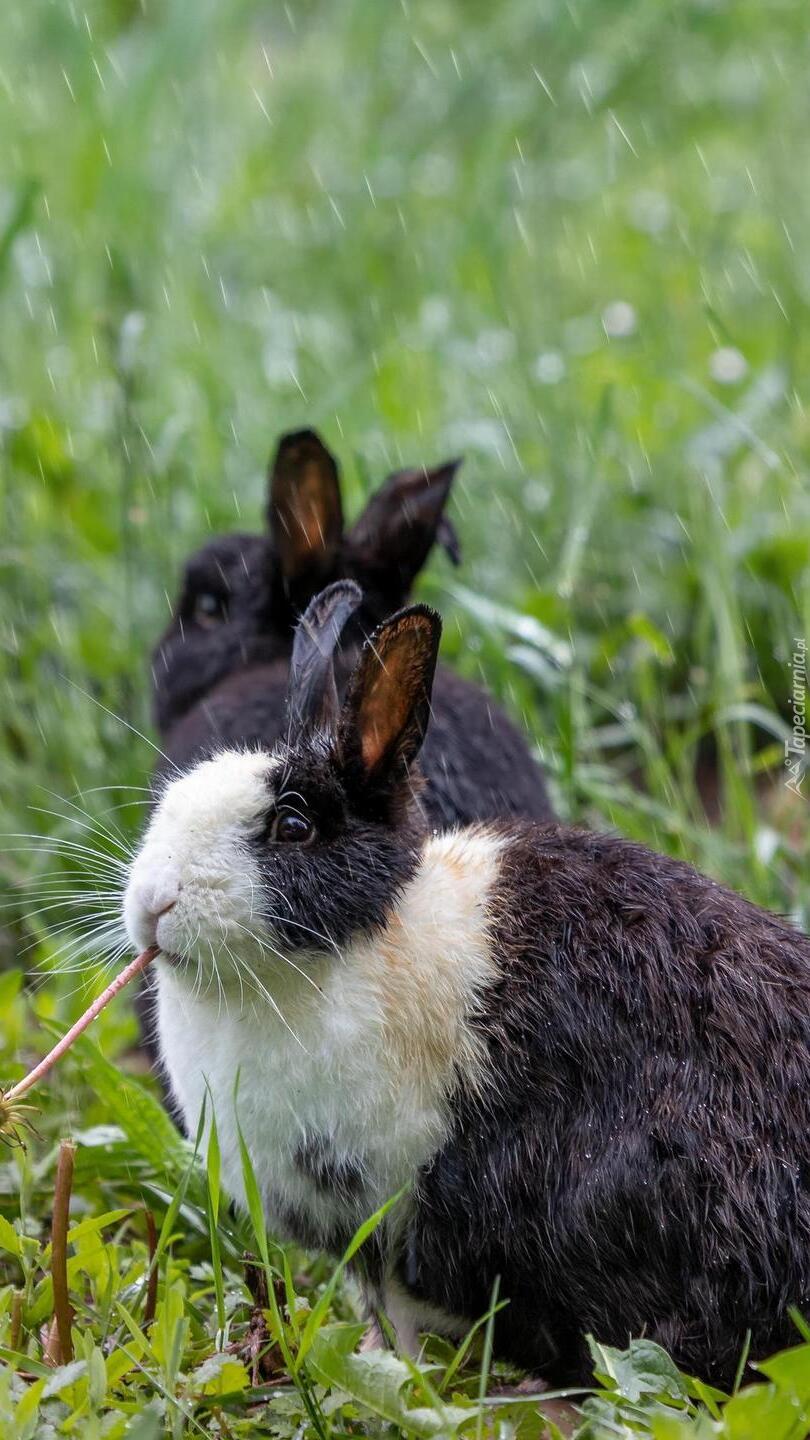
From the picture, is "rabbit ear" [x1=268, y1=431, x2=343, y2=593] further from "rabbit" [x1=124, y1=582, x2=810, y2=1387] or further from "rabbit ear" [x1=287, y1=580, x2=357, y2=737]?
"rabbit" [x1=124, y1=582, x2=810, y2=1387]

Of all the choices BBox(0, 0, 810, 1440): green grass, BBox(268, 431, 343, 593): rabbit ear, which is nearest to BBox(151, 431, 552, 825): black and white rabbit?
BBox(268, 431, 343, 593): rabbit ear

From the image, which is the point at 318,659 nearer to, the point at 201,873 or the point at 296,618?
the point at 201,873

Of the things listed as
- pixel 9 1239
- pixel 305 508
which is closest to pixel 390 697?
pixel 9 1239

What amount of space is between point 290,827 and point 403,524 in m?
1.73

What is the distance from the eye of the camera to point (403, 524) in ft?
13.7

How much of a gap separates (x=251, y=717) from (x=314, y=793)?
115 cm

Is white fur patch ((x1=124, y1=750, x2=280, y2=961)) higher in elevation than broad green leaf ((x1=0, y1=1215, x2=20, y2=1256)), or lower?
higher

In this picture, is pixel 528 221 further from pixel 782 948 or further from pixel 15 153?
pixel 782 948

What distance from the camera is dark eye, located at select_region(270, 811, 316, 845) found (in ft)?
8.42

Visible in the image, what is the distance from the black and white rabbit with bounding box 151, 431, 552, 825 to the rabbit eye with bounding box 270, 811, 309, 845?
791 millimetres

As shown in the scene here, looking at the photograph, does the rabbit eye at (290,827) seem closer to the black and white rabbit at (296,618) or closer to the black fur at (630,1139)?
the black fur at (630,1139)

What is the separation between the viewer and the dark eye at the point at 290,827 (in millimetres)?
2566

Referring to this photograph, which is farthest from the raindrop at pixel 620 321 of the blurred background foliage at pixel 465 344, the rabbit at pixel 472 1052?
the rabbit at pixel 472 1052

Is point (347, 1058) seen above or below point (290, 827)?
below
